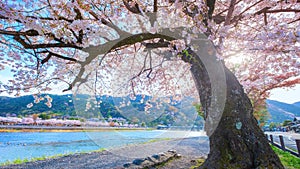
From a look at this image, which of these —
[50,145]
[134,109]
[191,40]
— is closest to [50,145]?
[50,145]

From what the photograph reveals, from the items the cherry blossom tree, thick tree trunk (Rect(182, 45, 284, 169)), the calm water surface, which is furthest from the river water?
thick tree trunk (Rect(182, 45, 284, 169))

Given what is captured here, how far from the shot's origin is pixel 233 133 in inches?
110

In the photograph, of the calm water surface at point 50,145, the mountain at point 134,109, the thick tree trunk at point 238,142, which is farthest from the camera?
the calm water surface at point 50,145

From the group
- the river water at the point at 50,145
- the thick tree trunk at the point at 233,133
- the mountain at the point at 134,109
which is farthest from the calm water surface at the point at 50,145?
the thick tree trunk at the point at 233,133

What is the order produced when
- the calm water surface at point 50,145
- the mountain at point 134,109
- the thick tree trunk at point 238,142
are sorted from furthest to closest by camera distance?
the calm water surface at point 50,145
the mountain at point 134,109
the thick tree trunk at point 238,142

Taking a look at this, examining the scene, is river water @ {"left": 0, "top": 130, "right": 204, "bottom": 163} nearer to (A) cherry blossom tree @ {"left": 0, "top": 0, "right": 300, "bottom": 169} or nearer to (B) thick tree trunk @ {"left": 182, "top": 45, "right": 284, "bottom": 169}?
(A) cherry blossom tree @ {"left": 0, "top": 0, "right": 300, "bottom": 169}

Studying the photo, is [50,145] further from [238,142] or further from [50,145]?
[238,142]

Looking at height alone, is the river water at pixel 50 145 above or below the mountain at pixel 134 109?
below

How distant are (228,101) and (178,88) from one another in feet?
13.5

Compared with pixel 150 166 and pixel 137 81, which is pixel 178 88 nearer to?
pixel 137 81

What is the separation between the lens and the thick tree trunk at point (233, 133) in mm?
2686

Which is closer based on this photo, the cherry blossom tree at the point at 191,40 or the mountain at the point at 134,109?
the cherry blossom tree at the point at 191,40

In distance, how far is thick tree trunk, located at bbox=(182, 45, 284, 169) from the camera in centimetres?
269

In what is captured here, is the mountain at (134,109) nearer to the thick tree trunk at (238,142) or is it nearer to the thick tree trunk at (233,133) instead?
the thick tree trunk at (233,133)
